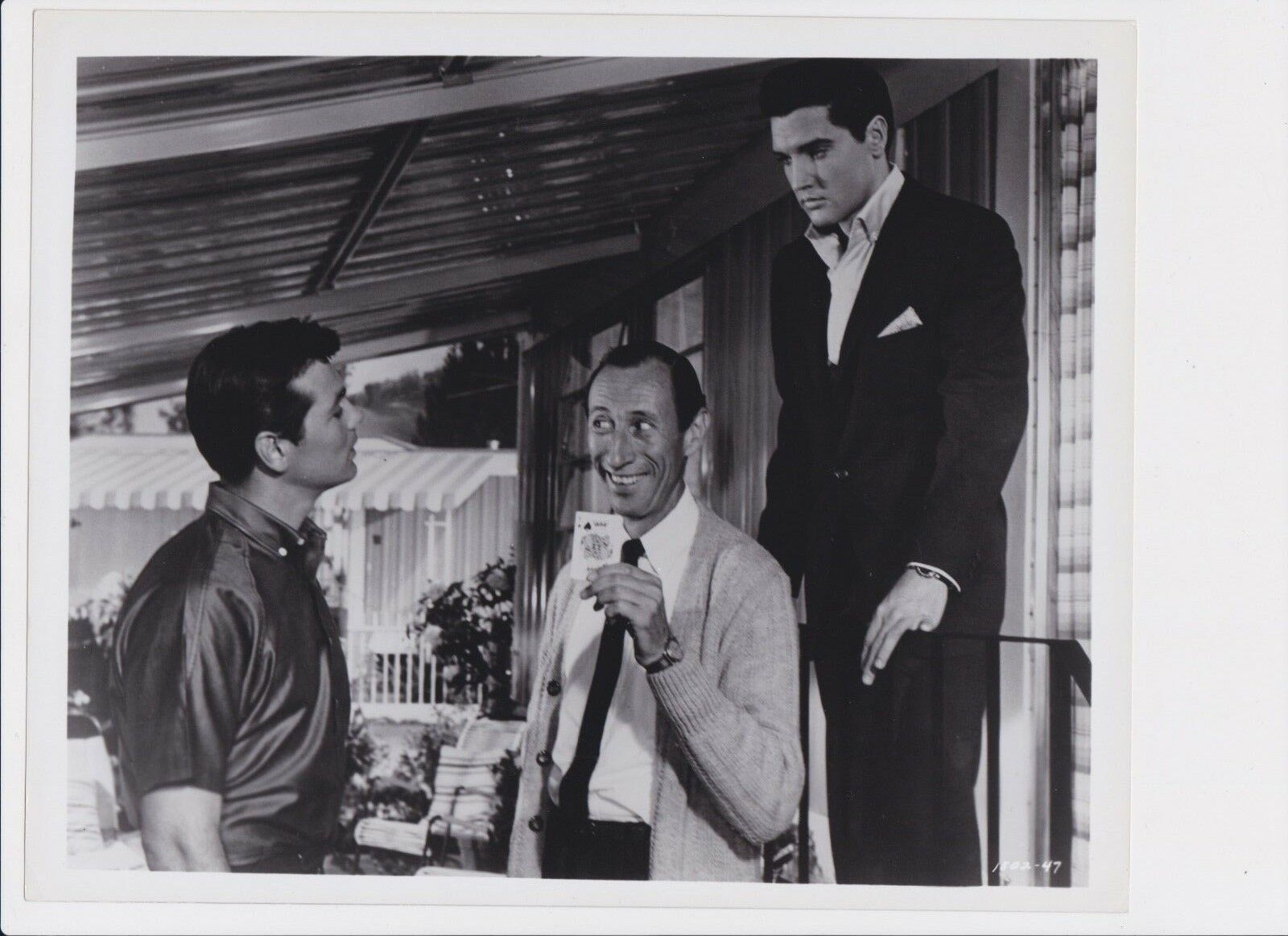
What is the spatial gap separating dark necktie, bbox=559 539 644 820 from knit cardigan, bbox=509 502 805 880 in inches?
1.9

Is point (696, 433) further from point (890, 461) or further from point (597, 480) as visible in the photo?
point (890, 461)

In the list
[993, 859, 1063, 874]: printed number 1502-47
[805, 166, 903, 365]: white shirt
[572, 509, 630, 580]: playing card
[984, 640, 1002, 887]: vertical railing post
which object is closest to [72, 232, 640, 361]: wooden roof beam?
[805, 166, 903, 365]: white shirt

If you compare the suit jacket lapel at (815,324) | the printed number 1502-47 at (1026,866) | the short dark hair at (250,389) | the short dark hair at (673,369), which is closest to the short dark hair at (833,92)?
the suit jacket lapel at (815,324)

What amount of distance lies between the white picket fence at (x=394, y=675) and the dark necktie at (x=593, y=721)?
0.23 meters

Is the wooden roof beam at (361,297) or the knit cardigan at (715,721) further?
the wooden roof beam at (361,297)

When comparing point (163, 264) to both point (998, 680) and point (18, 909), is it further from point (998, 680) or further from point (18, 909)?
point (998, 680)

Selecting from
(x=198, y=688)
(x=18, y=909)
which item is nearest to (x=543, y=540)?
(x=198, y=688)

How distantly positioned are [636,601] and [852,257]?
2.60 ft

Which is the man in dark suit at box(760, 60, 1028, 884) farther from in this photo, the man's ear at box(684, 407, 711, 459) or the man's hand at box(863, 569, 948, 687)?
the man's ear at box(684, 407, 711, 459)

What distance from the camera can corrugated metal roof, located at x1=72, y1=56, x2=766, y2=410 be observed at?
2.09 m

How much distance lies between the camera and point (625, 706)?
2047 millimetres

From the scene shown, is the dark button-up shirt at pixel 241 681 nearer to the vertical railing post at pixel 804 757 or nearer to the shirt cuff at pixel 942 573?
the vertical railing post at pixel 804 757

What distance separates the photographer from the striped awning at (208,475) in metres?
2.08

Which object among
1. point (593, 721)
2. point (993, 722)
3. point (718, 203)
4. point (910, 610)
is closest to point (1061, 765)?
point (993, 722)
